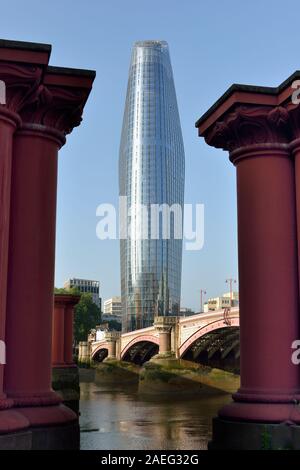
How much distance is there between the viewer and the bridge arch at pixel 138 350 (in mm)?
68225

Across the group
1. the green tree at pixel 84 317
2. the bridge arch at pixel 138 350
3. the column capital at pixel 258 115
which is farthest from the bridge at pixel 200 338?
the column capital at pixel 258 115

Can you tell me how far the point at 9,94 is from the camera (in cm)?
845

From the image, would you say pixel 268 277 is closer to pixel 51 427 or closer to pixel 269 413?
pixel 269 413

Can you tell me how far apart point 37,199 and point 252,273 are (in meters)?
3.35

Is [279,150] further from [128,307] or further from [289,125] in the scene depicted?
[128,307]

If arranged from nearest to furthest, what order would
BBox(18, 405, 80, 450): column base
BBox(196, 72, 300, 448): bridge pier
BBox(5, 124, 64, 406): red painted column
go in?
BBox(18, 405, 80, 450): column base
BBox(5, 124, 64, 406): red painted column
BBox(196, 72, 300, 448): bridge pier

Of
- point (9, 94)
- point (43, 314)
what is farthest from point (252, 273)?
point (9, 94)

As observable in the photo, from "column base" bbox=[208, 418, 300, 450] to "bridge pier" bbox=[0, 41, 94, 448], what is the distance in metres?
2.25

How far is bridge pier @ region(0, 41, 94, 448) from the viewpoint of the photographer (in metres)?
8.32

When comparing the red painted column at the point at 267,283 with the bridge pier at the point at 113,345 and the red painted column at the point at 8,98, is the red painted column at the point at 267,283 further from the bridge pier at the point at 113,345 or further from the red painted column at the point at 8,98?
the bridge pier at the point at 113,345

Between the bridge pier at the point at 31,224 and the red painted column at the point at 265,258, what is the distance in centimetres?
249

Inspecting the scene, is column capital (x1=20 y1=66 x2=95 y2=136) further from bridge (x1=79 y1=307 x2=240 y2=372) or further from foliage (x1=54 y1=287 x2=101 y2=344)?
foliage (x1=54 y1=287 x2=101 y2=344)

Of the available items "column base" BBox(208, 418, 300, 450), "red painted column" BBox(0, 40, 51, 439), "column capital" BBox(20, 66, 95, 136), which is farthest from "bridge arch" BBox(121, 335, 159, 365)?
"red painted column" BBox(0, 40, 51, 439)
